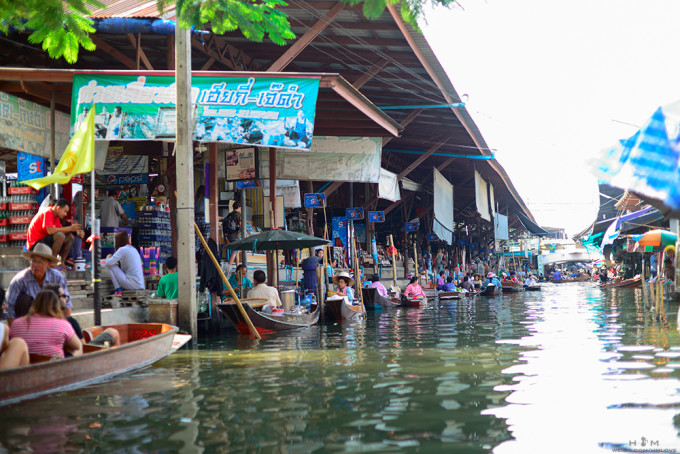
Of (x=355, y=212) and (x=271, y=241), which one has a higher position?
(x=355, y=212)

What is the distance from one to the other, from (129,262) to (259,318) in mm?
2568

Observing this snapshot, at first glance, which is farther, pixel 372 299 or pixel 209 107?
pixel 372 299

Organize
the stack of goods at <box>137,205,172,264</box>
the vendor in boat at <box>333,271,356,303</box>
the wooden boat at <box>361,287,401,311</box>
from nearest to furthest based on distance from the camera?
the stack of goods at <box>137,205,172,264</box>
the vendor in boat at <box>333,271,356,303</box>
the wooden boat at <box>361,287,401,311</box>

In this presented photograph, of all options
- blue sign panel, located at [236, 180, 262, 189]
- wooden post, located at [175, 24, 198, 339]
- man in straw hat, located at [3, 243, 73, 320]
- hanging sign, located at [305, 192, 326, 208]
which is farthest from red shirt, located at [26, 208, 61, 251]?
hanging sign, located at [305, 192, 326, 208]

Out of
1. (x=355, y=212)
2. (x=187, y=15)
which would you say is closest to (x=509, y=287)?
(x=355, y=212)

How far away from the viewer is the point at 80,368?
6.96 m

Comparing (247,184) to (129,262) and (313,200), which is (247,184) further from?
(129,262)

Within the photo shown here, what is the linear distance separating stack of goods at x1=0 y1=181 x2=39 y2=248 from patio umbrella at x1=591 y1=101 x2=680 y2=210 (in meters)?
12.2

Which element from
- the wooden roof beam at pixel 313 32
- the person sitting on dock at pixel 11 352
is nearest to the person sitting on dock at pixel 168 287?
the wooden roof beam at pixel 313 32

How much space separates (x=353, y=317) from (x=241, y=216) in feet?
12.3

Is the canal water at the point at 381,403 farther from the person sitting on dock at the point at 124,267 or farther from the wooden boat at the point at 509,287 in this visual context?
the wooden boat at the point at 509,287

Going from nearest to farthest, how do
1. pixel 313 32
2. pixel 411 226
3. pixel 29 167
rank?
pixel 313 32 → pixel 29 167 → pixel 411 226

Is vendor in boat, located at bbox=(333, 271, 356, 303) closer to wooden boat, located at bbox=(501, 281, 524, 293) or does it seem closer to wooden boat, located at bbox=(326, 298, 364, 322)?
wooden boat, located at bbox=(326, 298, 364, 322)

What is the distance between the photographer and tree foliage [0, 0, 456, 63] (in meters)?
5.61
